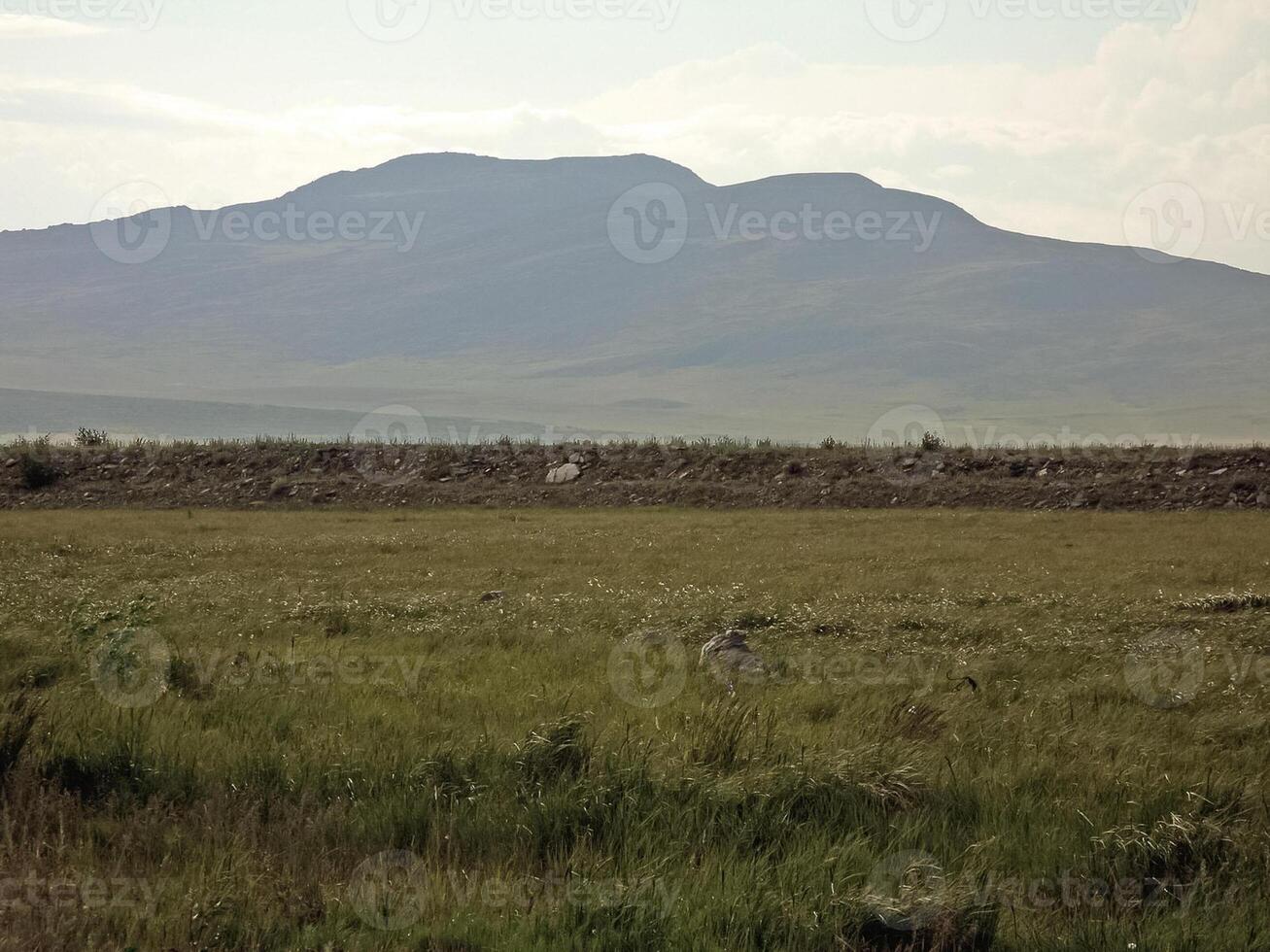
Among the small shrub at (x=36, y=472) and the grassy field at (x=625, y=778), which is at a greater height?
the grassy field at (x=625, y=778)

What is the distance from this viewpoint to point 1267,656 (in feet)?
43.2

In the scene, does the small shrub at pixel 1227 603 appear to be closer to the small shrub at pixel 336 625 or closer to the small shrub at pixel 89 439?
the small shrub at pixel 336 625

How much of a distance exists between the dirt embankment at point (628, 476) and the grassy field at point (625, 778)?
25.9 m

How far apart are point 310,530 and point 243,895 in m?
26.2

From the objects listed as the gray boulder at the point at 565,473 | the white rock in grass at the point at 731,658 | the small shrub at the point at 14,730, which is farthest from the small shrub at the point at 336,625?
the gray boulder at the point at 565,473

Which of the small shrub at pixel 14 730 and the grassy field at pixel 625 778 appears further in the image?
the small shrub at pixel 14 730

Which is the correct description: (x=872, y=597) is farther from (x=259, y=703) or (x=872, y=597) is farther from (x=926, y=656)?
(x=259, y=703)

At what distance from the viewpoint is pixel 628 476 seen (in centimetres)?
4656

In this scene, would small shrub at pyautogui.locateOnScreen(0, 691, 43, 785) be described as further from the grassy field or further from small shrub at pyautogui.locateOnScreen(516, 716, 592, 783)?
small shrub at pyautogui.locateOnScreen(516, 716, 592, 783)

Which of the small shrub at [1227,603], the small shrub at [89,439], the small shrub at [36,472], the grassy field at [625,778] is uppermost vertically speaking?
the small shrub at [89,439]

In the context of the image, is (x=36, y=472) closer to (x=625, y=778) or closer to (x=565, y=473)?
(x=565, y=473)

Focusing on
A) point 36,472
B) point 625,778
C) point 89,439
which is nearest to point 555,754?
point 625,778

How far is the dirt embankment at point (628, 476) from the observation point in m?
40.8

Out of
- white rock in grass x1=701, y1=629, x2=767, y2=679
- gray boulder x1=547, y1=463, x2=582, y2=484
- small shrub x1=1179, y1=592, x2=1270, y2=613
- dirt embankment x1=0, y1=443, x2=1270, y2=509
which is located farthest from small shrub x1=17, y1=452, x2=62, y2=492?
small shrub x1=1179, y1=592, x2=1270, y2=613
